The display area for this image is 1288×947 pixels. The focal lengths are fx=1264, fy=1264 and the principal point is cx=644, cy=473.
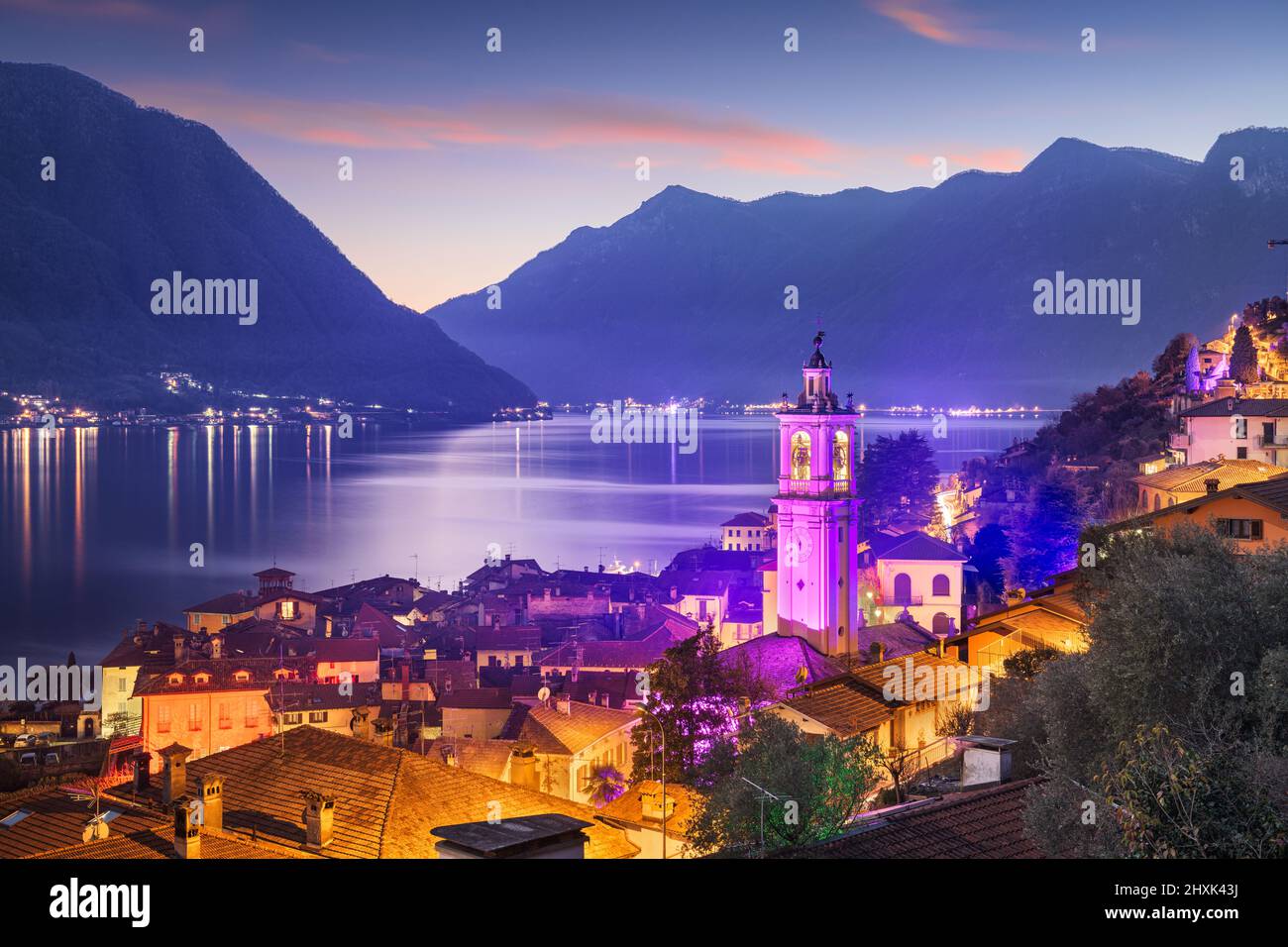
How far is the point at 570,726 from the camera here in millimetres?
16156

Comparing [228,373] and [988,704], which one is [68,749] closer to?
[988,704]

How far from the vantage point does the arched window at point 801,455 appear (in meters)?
18.9

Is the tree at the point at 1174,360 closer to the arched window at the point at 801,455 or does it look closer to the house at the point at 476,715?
the arched window at the point at 801,455

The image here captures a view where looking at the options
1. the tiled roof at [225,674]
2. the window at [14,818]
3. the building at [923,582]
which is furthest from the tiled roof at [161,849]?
the building at [923,582]

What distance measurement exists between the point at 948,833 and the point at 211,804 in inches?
190

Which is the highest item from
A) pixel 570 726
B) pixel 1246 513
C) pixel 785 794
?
pixel 1246 513

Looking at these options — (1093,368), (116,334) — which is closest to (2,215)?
(116,334)

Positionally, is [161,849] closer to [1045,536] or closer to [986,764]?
[986,764]

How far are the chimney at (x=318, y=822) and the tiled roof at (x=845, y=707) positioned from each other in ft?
14.4

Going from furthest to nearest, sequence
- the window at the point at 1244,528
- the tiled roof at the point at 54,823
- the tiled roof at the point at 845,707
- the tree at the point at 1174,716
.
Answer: the window at the point at 1244,528 → the tiled roof at the point at 845,707 → the tiled roof at the point at 54,823 → the tree at the point at 1174,716

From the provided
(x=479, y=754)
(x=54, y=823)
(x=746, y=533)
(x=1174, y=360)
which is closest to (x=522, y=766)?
(x=54, y=823)

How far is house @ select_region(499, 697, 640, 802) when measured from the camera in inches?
590

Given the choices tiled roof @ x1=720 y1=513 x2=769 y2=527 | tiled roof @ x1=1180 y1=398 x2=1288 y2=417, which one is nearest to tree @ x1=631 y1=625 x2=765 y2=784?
tiled roof @ x1=1180 y1=398 x2=1288 y2=417

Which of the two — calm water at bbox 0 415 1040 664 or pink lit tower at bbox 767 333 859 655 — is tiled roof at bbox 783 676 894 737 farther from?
calm water at bbox 0 415 1040 664
